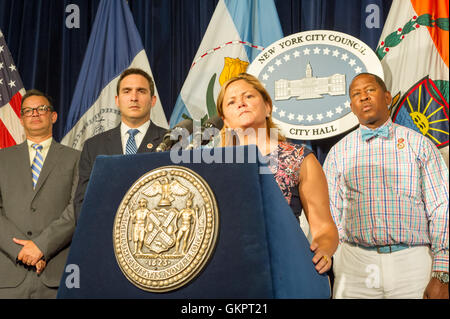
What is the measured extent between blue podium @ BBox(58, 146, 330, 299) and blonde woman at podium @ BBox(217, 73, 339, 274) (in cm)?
31

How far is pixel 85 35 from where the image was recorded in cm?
380

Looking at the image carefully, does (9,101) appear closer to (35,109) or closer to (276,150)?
(35,109)

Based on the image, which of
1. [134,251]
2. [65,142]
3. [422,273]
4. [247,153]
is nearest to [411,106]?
[422,273]

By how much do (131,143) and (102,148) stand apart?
0.53 feet

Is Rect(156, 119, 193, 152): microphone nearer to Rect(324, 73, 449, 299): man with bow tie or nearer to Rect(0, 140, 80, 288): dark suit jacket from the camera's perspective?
Rect(0, 140, 80, 288): dark suit jacket

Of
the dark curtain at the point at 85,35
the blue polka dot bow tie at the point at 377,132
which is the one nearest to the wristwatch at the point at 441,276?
the blue polka dot bow tie at the point at 377,132

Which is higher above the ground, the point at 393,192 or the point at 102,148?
the point at 102,148

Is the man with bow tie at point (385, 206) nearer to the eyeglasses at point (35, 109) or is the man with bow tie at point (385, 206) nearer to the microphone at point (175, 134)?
the microphone at point (175, 134)

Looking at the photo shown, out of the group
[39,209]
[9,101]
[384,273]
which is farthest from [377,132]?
[9,101]

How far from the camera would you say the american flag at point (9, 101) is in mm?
3430

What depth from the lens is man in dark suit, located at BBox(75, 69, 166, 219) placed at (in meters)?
2.39

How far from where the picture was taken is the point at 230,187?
989mm

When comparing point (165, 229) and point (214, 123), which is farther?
point (214, 123)

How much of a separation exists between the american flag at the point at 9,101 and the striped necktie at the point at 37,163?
0.87 metres
